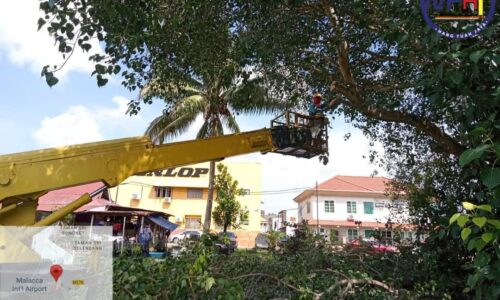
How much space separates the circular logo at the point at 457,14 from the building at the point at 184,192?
108ft

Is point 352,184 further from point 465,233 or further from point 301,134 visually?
point 465,233

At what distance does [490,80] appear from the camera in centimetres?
347

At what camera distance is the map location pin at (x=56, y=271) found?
170 inches

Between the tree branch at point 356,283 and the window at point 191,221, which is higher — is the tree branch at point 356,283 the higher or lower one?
the lower one

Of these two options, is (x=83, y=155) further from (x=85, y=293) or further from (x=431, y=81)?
(x=431, y=81)

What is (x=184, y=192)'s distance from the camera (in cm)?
3781

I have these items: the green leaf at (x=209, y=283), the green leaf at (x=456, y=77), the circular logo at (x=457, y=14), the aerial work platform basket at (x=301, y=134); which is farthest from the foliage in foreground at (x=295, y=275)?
the circular logo at (x=457, y=14)

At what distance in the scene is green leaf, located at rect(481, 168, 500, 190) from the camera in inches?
96.3

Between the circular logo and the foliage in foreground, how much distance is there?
283cm

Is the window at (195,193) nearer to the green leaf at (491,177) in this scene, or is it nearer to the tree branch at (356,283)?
the tree branch at (356,283)

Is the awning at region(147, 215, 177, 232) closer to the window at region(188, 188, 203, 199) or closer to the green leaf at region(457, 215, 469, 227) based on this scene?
the window at region(188, 188, 203, 199)

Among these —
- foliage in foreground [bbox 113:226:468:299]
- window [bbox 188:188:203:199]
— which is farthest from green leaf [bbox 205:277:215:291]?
window [bbox 188:188:203:199]

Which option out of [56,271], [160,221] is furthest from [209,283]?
[160,221]

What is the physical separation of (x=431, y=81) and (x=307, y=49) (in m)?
4.75
